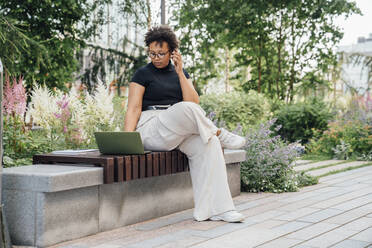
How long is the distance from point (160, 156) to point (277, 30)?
10.4 metres

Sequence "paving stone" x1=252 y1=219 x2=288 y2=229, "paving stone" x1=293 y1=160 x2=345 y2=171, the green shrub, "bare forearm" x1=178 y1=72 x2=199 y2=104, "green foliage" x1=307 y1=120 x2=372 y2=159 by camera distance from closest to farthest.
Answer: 1. "paving stone" x1=252 y1=219 x2=288 y2=229
2. "bare forearm" x1=178 y1=72 x2=199 y2=104
3. the green shrub
4. "paving stone" x1=293 y1=160 x2=345 y2=171
5. "green foliage" x1=307 y1=120 x2=372 y2=159

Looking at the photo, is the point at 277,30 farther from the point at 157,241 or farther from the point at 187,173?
the point at 157,241

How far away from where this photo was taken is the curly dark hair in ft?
13.3

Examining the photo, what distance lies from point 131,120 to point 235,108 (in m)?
6.26

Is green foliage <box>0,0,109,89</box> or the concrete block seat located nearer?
the concrete block seat

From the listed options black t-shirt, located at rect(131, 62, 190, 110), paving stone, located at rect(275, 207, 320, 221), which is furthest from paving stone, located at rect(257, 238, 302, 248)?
black t-shirt, located at rect(131, 62, 190, 110)

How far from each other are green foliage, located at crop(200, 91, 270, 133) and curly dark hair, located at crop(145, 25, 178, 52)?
5.88 metres

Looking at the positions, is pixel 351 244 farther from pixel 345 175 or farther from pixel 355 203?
pixel 345 175

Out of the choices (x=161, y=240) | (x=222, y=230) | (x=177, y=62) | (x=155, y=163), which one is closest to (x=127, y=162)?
(x=155, y=163)

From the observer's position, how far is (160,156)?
146 inches

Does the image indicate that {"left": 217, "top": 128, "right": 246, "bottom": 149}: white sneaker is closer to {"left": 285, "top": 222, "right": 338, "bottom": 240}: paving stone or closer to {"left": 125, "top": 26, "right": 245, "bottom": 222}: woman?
{"left": 125, "top": 26, "right": 245, "bottom": 222}: woman

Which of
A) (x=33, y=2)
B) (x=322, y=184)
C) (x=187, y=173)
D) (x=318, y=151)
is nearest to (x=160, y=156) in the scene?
(x=187, y=173)

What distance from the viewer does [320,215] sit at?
12.4ft

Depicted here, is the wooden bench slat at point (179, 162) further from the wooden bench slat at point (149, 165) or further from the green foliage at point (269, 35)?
the green foliage at point (269, 35)
